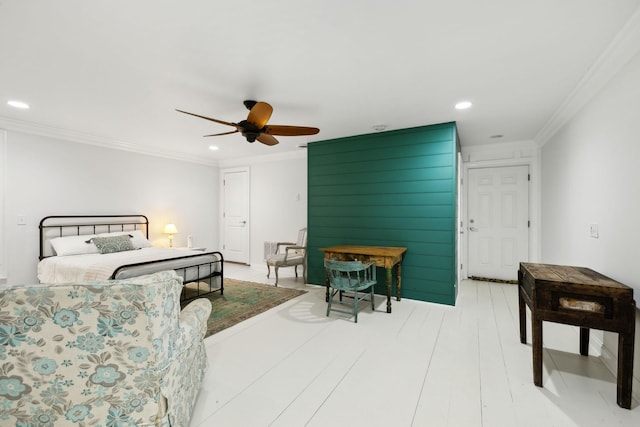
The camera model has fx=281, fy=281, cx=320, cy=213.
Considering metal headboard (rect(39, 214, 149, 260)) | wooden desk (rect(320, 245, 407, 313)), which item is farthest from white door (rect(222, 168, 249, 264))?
wooden desk (rect(320, 245, 407, 313))

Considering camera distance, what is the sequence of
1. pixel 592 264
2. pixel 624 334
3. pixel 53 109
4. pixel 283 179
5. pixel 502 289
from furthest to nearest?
pixel 283 179 < pixel 502 289 < pixel 53 109 < pixel 592 264 < pixel 624 334

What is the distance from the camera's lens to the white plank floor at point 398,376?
1.70 meters

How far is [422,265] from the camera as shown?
383cm

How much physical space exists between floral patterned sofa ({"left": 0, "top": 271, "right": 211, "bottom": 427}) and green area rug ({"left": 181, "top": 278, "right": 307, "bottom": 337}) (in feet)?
5.11

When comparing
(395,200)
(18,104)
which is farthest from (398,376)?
(18,104)

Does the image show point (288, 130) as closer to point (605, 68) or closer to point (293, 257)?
point (293, 257)

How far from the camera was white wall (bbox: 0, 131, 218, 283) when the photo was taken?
389 centimetres

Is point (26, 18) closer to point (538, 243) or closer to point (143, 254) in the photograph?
point (143, 254)

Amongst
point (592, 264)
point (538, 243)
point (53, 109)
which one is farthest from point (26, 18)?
point (538, 243)

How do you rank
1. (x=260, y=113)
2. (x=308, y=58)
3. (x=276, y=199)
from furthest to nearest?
1. (x=276, y=199)
2. (x=260, y=113)
3. (x=308, y=58)

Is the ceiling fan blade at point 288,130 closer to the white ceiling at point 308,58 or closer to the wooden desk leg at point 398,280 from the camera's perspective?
the white ceiling at point 308,58

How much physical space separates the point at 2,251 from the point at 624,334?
6.52 metres

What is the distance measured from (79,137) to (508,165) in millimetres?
7037

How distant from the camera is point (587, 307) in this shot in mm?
1871
